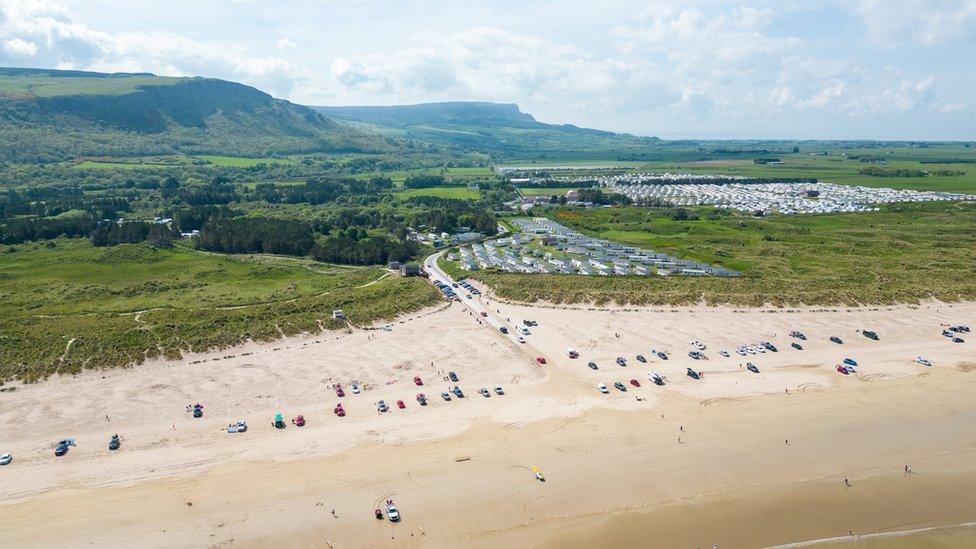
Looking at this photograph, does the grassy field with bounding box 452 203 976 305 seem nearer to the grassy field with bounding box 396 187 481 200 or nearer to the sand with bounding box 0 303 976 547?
the sand with bounding box 0 303 976 547

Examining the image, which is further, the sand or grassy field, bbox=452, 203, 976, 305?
grassy field, bbox=452, 203, 976, 305

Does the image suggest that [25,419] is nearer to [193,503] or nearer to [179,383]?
[179,383]

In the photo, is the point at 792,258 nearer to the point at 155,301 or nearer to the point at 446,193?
the point at 155,301

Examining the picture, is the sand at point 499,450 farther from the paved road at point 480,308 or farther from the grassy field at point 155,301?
the paved road at point 480,308

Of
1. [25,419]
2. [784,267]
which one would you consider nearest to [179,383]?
[25,419]

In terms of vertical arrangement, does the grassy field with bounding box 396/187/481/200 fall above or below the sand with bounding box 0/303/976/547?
above

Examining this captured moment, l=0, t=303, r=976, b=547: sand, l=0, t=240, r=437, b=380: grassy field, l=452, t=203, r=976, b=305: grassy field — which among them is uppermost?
l=452, t=203, r=976, b=305: grassy field

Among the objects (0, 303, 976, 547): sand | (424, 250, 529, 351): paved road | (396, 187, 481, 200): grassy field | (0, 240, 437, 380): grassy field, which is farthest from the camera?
(396, 187, 481, 200): grassy field

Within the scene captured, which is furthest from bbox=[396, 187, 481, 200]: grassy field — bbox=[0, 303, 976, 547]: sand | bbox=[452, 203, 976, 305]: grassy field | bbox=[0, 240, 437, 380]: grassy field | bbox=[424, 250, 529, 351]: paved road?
bbox=[0, 303, 976, 547]: sand

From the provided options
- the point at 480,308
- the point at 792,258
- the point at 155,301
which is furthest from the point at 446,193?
the point at 155,301
